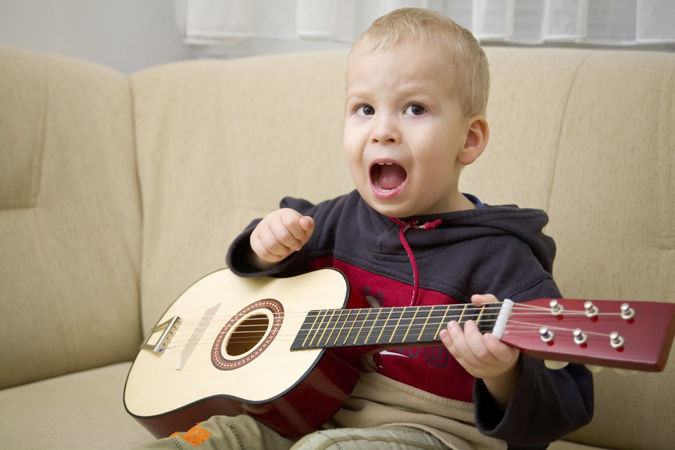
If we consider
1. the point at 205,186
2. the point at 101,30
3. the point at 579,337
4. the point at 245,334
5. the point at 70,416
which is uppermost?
the point at 101,30

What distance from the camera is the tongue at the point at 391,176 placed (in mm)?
1028

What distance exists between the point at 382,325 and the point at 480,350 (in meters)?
0.17

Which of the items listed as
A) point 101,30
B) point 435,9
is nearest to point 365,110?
point 435,9

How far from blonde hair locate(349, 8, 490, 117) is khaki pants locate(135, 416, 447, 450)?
0.50 metres

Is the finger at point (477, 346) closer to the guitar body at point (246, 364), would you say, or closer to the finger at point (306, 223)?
the guitar body at point (246, 364)

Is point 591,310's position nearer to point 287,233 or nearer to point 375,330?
point 375,330

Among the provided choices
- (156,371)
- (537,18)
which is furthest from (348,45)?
(156,371)

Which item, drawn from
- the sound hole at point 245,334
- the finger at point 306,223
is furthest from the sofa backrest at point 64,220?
the finger at point 306,223

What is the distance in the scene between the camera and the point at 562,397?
864 millimetres

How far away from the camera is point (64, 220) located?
151 centimetres

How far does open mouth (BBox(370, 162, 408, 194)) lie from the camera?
3.37ft

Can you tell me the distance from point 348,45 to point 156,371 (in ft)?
3.77

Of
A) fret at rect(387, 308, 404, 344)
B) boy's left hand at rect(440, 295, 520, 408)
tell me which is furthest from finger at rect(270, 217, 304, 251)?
boy's left hand at rect(440, 295, 520, 408)

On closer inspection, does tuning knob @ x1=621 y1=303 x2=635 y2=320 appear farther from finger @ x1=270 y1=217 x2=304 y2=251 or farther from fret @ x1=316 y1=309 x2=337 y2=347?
finger @ x1=270 y1=217 x2=304 y2=251
